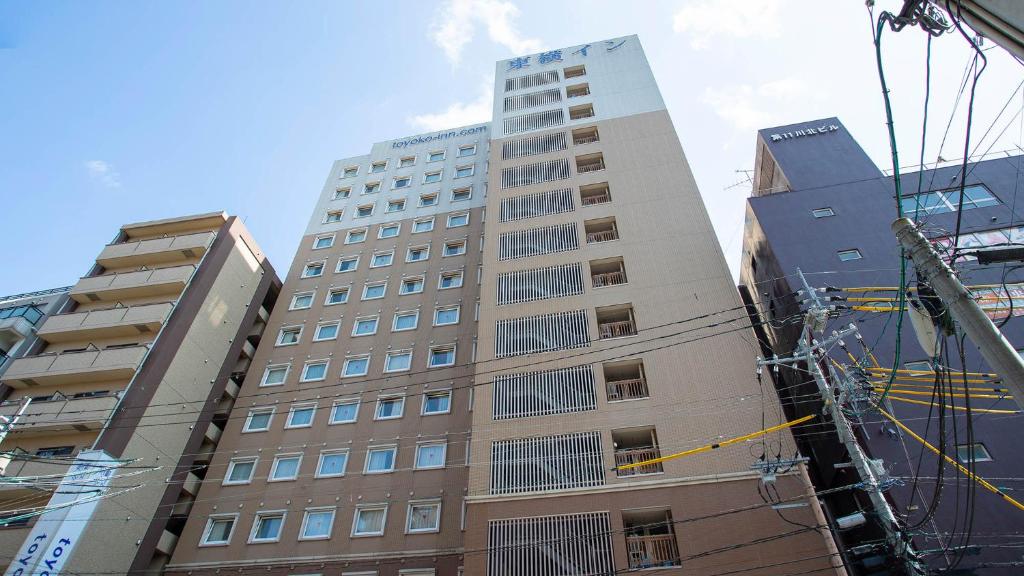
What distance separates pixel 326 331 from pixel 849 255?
2689 cm

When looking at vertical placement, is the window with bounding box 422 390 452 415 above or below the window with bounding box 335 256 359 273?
below

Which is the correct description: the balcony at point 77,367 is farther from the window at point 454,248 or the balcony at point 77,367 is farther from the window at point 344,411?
the window at point 454,248

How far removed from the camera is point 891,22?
8.00 meters

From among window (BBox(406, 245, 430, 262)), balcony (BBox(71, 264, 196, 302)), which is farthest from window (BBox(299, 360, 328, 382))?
window (BBox(406, 245, 430, 262))

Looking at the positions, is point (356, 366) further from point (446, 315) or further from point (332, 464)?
point (332, 464)

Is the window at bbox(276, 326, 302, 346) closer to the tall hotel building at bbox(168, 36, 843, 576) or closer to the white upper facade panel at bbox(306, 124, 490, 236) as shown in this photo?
the tall hotel building at bbox(168, 36, 843, 576)

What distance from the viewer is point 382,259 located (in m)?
35.9

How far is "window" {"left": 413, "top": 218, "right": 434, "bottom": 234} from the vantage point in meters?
37.4

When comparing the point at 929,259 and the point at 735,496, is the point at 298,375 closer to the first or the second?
the point at 735,496

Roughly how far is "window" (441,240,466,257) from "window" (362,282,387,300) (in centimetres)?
421

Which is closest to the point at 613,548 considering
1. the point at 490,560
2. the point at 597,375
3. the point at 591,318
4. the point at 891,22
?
the point at 490,560

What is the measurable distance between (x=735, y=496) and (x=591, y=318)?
9114mm

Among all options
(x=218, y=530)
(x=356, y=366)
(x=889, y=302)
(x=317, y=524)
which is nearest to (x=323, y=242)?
(x=356, y=366)

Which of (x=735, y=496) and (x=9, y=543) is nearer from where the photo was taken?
(x=735, y=496)
